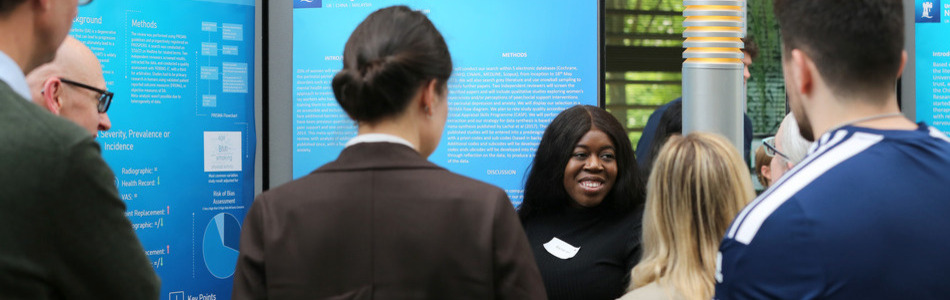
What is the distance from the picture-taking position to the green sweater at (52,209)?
134cm

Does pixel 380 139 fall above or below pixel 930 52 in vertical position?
below

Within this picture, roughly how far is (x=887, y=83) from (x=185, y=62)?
302 centimetres

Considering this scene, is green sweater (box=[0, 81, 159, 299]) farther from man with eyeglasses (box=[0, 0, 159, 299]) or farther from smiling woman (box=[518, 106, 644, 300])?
smiling woman (box=[518, 106, 644, 300])

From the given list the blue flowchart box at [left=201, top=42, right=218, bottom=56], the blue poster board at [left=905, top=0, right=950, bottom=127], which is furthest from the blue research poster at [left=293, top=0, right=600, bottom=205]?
the blue poster board at [left=905, top=0, right=950, bottom=127]

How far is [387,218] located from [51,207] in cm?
71

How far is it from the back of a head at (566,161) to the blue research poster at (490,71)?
23 cm

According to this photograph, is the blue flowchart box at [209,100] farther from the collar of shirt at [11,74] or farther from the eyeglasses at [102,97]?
the collar of shirt at [11,74]

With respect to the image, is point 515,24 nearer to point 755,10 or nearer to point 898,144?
point 755,10

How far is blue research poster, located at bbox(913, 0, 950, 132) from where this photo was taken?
419 cm

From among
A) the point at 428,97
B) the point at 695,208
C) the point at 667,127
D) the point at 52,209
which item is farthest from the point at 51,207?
the point at 667,127

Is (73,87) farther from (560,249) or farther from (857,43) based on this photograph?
(857,43)

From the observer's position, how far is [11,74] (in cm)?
146

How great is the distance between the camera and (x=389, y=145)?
201cm

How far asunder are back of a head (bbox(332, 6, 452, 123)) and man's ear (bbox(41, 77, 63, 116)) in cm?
96
